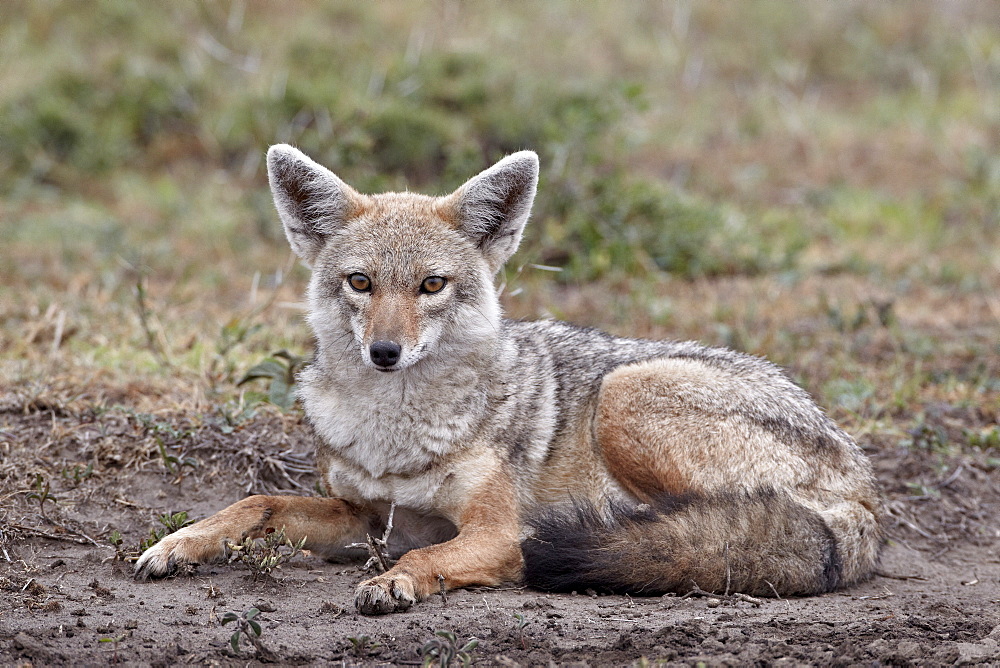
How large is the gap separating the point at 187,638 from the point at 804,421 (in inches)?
117

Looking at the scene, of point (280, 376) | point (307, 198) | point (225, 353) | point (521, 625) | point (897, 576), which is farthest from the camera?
point (225, 353)

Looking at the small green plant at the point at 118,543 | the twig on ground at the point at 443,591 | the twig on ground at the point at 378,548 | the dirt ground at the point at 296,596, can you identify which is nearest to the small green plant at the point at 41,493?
the dirt ground at the point at 296,596

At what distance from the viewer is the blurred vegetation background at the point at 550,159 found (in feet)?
25.5

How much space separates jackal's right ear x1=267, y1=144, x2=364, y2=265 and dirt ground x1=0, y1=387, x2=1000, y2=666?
4.11ft

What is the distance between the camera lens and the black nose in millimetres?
4121

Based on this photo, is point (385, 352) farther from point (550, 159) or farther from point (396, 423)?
point (550, 159)

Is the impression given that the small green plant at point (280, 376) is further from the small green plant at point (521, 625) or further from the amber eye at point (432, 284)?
the small green plant at point (521, 625)

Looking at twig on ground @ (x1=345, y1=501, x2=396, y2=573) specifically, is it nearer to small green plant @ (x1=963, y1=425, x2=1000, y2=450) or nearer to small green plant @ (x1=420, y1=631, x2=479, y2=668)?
small green plant @ (x1=420, y1=631, x2=479, y2=668)

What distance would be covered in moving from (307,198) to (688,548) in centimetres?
242

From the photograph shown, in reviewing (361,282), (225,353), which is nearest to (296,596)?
(361,282)

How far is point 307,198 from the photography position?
191 inches

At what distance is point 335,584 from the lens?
14.2ft

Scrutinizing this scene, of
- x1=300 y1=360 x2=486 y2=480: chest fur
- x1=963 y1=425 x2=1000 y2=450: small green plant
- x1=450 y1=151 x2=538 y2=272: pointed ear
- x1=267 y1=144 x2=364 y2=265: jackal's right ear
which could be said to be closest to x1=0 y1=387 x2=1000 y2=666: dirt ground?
x1=963 y1=425 x2=1000 y2=450: small green plant

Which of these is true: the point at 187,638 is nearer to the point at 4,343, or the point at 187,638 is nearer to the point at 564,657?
the point at 564,657
